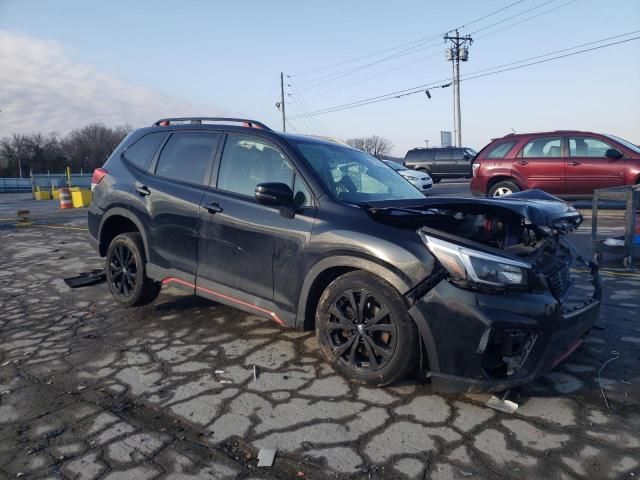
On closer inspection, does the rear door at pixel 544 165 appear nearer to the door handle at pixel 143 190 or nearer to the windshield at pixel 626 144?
the windshield at pixel 626 144

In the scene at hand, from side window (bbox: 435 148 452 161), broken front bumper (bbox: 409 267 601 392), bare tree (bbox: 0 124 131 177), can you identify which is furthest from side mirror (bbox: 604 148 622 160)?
bare tree (bbox: 0 124 131 177)

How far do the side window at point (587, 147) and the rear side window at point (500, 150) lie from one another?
1.24 meters

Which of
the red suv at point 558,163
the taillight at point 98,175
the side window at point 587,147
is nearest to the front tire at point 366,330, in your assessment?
the taillight at point 98,175

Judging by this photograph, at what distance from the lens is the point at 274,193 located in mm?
3420

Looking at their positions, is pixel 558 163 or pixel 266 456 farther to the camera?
pixel 558 163

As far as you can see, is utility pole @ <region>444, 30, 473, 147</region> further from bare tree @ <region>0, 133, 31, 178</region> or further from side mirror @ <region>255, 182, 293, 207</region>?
bare tree @ <region>0, 133, 31, 178</region>

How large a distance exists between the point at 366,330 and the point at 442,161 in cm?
2324

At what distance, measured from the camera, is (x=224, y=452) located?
2477 mm

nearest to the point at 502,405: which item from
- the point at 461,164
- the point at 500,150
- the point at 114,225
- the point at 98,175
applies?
the point at 114,225

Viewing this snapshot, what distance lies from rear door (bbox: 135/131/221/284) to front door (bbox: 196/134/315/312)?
0.14m

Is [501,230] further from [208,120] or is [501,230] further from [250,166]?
[208,120]

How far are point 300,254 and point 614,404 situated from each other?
2168 mm

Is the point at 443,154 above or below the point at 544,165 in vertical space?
above

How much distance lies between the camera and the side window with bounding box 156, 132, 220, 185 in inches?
168
